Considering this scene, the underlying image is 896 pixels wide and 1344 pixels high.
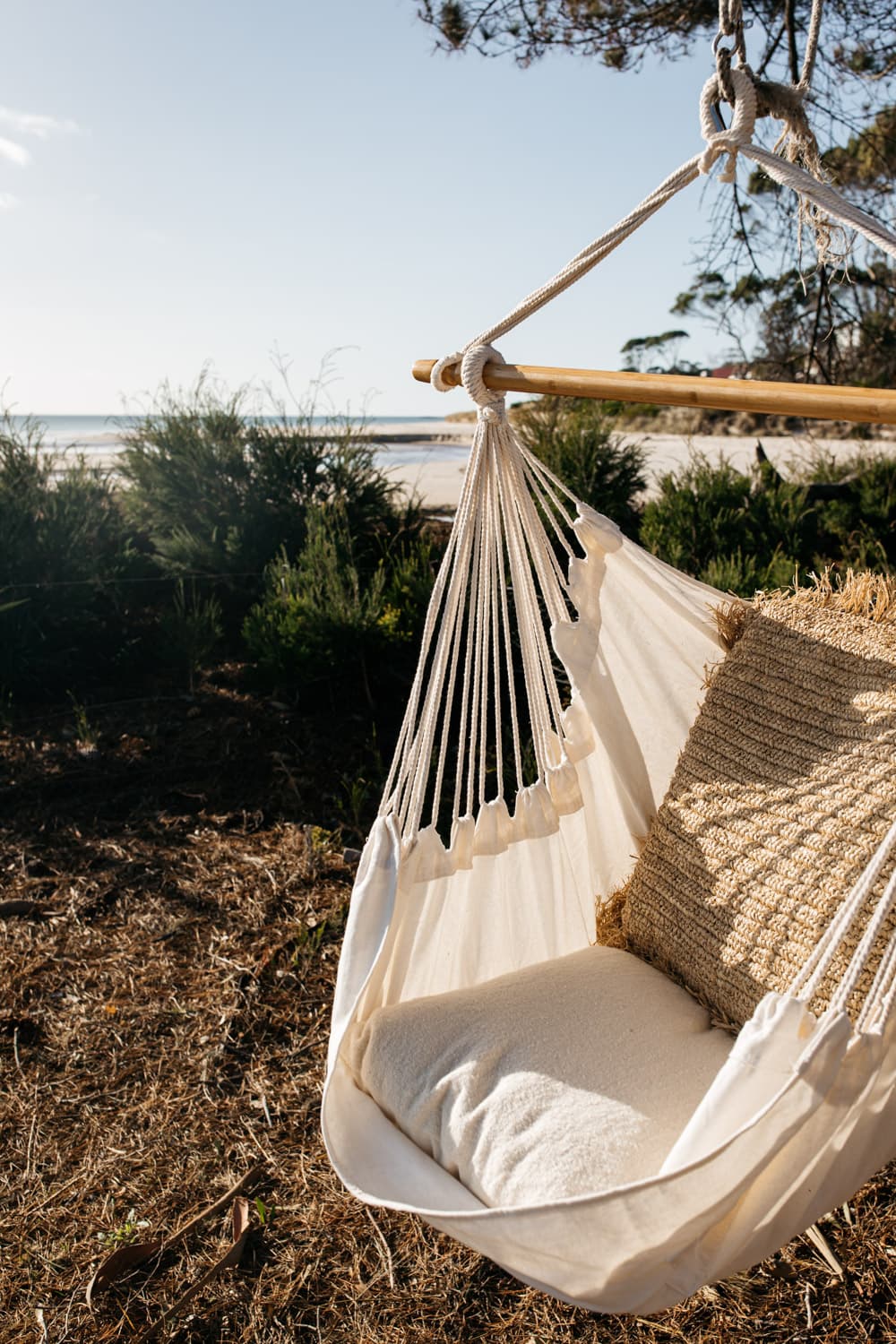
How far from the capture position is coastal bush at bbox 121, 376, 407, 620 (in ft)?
12.5

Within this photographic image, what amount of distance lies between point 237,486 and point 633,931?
2.93 m

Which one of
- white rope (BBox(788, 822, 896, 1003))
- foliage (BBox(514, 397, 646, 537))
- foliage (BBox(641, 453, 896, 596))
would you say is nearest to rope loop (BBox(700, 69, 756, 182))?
white rope (BBox(788, 822, 896, 1003))

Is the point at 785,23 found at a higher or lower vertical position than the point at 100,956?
higher

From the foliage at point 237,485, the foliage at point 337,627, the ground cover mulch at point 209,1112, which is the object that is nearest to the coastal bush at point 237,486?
the foliage at point 237,485

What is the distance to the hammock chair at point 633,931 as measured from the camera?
0.89 meters

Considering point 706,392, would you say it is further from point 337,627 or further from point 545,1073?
point 337,627

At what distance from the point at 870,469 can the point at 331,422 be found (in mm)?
2295

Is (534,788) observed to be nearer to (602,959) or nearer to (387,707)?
(602,959)

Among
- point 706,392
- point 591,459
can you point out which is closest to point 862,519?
point 591,459

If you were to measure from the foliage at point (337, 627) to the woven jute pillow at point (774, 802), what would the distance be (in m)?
1.64

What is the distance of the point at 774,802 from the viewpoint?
49.9 inches

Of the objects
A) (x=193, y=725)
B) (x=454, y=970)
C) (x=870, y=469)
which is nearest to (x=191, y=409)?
(x=193, y=725)

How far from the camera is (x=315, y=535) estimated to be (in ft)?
11.0

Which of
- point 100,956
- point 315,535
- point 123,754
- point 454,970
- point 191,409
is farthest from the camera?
point 191,409
